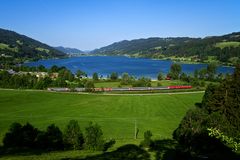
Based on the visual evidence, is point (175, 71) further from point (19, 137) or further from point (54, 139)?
point (19, 137)

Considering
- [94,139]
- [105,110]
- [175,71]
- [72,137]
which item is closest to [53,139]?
[72,137]

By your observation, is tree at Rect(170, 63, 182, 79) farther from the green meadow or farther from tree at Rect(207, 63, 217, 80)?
the green meadow

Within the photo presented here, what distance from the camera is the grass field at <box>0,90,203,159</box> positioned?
60125mm

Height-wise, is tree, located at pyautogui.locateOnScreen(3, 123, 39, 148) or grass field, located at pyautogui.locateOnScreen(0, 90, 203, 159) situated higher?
tree, located at pyautogui.locateOnScreen(3, 123, 39, 148)

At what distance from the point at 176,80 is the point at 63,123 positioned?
317 ft

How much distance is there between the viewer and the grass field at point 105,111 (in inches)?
2367

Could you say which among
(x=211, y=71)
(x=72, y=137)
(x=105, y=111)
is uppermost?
(x=72, y=137)

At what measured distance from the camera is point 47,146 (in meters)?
43.2

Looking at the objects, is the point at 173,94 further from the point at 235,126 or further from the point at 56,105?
the point at 235,126

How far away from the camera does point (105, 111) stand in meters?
81.9

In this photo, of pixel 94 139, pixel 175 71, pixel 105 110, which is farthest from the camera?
pixel 175 71

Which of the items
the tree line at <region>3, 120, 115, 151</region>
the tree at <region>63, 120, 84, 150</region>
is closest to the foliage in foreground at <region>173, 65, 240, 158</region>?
the tree line at <region>3, 120, 115, 151</region>

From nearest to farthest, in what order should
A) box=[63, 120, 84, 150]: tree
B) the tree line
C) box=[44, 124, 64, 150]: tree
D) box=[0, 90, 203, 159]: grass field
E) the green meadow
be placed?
the tree line → box=[63, 120, 84, 150]: tree → box=[44, 124, 64, 150]: tree → box=[0, 90, 203, 159]: grass field → the green meadow

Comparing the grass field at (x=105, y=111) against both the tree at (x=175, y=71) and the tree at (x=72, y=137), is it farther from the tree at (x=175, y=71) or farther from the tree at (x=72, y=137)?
the tree at (x=175, y=71)
